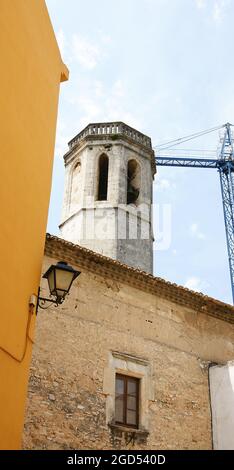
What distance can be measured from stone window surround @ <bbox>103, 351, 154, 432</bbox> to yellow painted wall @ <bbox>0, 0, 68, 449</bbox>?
4560 mm

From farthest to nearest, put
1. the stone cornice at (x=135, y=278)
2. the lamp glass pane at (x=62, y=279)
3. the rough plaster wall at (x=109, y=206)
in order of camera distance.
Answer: the rough plaster wall at (x=109, y=206), the stone cornice at (x=135, y=278), the lamp glass pane at (x=62, y=279)

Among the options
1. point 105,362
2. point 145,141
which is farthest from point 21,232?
point 145,141

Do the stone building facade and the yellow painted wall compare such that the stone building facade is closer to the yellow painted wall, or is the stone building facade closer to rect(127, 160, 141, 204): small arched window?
the yellow painted wall

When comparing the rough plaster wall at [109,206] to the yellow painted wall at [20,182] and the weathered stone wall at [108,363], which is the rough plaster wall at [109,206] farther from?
the yellow painted wall at [20,182]

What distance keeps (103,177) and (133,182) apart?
129 cm

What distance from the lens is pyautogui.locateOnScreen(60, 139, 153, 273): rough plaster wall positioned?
19.2 metres

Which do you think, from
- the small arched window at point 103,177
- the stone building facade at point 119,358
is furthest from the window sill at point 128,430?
the small arched window at point 103,177

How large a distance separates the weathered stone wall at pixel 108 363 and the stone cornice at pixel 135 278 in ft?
0.48

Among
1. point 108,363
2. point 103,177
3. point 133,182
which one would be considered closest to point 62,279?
point 108,363

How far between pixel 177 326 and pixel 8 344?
23.8ft

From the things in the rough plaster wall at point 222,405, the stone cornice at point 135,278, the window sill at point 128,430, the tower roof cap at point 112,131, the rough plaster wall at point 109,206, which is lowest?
the window sill at point 128,430

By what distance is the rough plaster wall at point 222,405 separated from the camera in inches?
436

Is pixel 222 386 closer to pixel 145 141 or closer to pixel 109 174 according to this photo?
pixel 109 174

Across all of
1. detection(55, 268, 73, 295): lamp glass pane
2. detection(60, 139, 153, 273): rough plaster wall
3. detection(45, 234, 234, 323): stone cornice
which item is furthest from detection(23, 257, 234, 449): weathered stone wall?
detection(60, 139, 153, 273): rough plaster wall
